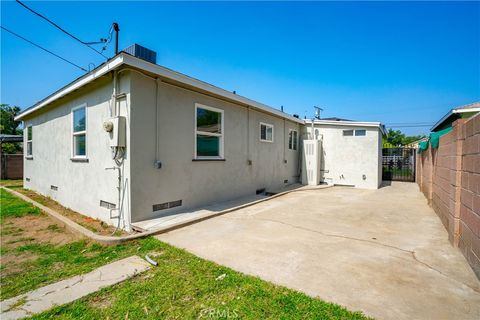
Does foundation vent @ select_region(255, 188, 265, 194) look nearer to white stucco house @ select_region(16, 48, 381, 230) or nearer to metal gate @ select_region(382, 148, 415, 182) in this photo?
white stucco house @ select_region(16, 48, 381, 230)

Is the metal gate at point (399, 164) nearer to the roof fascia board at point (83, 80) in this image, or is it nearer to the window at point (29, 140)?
the roof fascia board at point (83, 80)

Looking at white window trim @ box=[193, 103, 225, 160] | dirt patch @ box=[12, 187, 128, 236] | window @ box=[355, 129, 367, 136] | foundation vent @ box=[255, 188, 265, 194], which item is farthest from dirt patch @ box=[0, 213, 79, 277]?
window @ box=[355, 129, 367, 136]

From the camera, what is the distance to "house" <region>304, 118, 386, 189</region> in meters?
10.6

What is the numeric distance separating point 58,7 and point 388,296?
8.16 m

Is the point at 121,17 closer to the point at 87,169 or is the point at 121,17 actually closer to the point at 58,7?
the point at 58,7

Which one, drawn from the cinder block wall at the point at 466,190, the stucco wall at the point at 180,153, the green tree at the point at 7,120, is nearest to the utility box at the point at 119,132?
the stucco wall at the point at 180,153

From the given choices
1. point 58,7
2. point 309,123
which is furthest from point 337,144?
point 58,7

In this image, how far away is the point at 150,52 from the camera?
5.54 m

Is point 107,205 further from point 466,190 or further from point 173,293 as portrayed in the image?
point 466,190

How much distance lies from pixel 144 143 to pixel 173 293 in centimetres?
305

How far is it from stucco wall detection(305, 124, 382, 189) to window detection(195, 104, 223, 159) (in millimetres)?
6976

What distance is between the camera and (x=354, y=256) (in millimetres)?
3055

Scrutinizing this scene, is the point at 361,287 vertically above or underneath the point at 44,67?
underneath

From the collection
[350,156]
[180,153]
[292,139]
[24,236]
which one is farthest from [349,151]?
[24,236]
